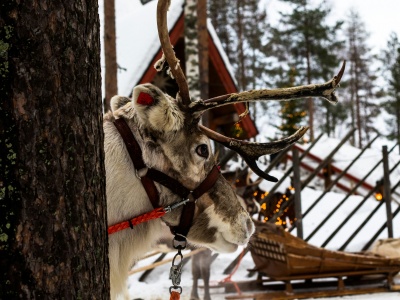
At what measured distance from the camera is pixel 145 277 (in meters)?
9.39

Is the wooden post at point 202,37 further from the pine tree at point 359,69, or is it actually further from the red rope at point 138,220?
the pine tree at point 359,69

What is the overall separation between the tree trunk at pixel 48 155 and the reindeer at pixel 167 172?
1004 mm

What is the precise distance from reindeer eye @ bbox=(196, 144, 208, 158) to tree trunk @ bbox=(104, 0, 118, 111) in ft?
22.7

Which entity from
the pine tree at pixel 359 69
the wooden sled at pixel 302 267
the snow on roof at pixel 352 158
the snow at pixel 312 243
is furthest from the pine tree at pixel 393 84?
the wooden sled at pixel 302 267

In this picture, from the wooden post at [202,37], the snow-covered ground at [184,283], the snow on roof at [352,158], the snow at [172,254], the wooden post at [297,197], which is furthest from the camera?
the snow on roof at [352,158]

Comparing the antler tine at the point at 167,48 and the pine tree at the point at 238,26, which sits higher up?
the pine tree at the point at 238,26

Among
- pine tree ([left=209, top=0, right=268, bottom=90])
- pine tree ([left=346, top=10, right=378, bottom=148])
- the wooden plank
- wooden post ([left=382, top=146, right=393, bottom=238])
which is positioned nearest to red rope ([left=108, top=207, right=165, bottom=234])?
the wooden plank

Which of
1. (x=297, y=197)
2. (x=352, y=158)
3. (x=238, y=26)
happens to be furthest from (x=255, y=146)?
(x=238, y=26)

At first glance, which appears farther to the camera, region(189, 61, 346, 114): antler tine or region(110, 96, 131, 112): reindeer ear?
region(110, 96, 131, 112): reindeer ear

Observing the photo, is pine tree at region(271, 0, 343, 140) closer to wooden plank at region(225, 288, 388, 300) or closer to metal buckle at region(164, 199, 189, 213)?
wooden plank at region(225, 288, 388, 300)

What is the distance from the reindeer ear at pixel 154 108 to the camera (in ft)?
8.72

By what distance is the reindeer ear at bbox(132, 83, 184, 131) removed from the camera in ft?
8.72

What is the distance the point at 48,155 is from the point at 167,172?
135cm

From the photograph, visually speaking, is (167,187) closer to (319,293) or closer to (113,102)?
(113,102)
